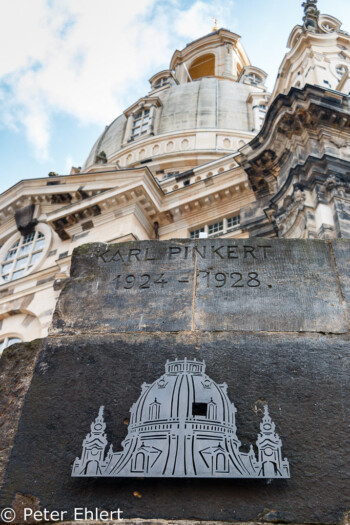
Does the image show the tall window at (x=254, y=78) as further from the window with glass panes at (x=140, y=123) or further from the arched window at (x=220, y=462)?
the arched window at (x=220, y=462)

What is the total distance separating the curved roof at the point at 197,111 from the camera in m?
39.2

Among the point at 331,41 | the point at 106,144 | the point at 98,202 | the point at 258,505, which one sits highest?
the point at 106,144

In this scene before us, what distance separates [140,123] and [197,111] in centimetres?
471

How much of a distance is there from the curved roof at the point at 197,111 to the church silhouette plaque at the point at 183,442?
33307 millimetres

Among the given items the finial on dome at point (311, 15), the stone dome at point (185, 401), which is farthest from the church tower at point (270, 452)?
the finial on dome at point (311, 15)

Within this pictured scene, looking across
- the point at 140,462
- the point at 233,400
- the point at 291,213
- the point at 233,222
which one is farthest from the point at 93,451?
the point at 233,222

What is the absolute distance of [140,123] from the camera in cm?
4212

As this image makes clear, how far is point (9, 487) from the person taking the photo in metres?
4.41

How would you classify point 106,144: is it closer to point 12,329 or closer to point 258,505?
point 12,329

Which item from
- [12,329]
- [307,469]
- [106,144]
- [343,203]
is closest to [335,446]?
[307,469]

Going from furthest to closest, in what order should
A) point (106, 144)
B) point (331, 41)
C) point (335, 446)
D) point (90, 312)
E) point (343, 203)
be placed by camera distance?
point (106, 144)
point (331, 41)
point (343, 203)
point (90, 312)
point (335, 446)

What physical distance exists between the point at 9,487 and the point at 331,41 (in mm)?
22411

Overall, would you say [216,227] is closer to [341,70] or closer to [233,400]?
[341,70]

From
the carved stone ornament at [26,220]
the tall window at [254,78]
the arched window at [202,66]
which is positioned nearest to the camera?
the carved stone ornament at [26,220]
